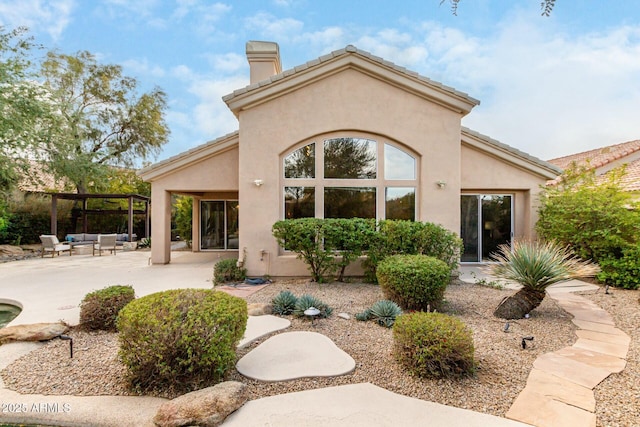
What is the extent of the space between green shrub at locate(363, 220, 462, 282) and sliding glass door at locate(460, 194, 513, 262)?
364 centimetres

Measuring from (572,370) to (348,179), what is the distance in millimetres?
7735

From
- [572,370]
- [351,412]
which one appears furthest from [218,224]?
[572,370]

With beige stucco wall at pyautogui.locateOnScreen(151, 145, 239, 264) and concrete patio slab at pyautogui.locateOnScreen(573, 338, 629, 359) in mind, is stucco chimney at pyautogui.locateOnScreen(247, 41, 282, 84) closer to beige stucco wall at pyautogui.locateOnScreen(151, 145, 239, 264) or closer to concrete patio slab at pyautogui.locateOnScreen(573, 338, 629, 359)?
beige stucco wall at pyautogui.locateOnScreen(151, 145, 239, 264)

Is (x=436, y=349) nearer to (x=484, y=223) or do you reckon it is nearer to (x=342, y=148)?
(x=342, y=148)

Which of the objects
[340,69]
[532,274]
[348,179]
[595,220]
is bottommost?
[532,274]

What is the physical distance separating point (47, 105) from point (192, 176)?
1151 cm

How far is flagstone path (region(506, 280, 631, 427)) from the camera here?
326cm

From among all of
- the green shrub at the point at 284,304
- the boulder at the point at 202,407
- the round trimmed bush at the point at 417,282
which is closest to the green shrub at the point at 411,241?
the round trimmed bush at the point at 417,282

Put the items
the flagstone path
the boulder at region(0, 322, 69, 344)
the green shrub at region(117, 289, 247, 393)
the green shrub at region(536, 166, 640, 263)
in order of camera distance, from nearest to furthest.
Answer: the flagstone path, the green shrub at region(117, 289, 247, 393), the boulder at region(0, 322, 69, 344), the green shrub at region(536, 166, 640, 263)

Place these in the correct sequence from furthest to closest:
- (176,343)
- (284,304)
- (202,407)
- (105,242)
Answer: (105,242) → (284,304) → (176,343) → (202,407)

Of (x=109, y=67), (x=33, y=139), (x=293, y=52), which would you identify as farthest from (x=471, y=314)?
(x=109, y=67)

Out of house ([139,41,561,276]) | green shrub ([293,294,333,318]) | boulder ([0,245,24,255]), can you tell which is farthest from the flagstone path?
boulder ([0,245,24,255])

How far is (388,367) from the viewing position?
4.29 meters

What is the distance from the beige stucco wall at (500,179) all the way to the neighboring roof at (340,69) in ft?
7.78
